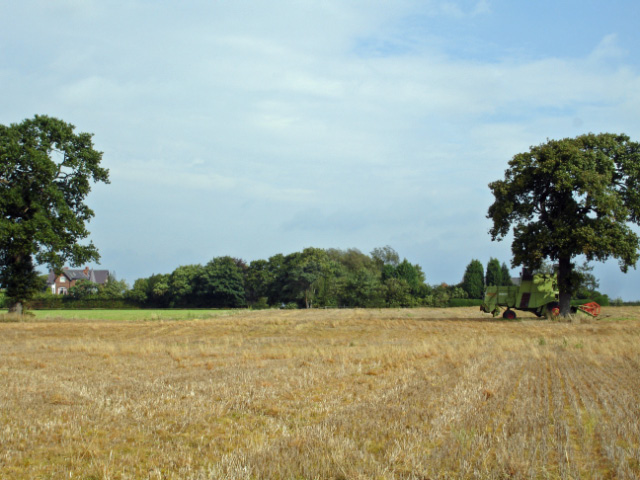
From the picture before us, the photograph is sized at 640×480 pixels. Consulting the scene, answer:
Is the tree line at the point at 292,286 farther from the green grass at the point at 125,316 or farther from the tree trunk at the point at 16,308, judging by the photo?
the tree trunk at the point at 16,308

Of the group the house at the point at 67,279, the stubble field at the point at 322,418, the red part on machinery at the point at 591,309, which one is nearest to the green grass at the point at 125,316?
the red part on machinery at the point at 591,309

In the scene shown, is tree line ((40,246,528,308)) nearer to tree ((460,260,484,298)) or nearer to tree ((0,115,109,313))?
tree ((460,260,484,298))

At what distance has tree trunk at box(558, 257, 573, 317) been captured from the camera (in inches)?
1457

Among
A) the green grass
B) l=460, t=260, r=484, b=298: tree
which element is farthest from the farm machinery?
l=460, t=260, r=484, b=298: tree

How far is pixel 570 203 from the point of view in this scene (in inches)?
1427

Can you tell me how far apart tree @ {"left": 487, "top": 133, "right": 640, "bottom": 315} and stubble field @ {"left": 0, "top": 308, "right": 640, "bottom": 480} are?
70.2ft

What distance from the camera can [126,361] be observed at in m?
15.7

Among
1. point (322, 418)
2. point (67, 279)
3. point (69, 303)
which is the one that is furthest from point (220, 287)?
point (322, 418)

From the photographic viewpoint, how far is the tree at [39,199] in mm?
37781

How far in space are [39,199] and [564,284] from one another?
3821 centimetres

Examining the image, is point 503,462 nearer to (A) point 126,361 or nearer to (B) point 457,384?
(B) point 457,384

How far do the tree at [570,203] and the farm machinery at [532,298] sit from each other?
4.47ft

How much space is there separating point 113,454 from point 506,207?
114 ft

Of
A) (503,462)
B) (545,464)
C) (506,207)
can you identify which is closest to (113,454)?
(503,462)
